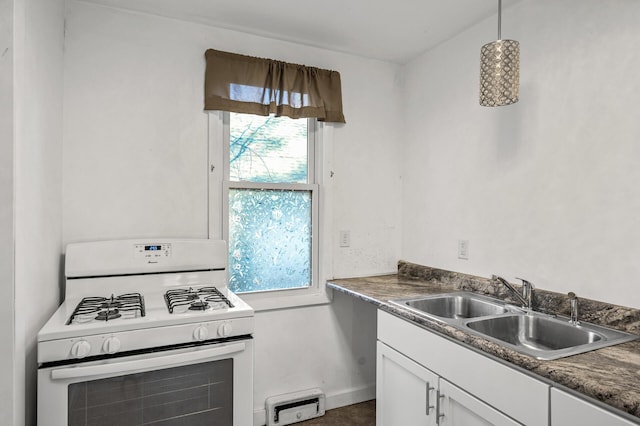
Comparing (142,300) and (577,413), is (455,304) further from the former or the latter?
(142,300)

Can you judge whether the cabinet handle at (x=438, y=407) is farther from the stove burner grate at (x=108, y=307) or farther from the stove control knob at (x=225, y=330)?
the stove burner grate at (x=108, y=307)

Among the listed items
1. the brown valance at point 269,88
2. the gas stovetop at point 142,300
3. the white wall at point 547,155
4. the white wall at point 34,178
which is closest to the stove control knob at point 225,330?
the gas stovetop at point 142,300

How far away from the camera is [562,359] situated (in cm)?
123

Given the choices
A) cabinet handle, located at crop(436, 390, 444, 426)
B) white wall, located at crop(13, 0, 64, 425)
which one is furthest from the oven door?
cabinet handle, located at crop(436, 390, 444, 426)

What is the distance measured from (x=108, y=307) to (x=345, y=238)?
58.4 inches

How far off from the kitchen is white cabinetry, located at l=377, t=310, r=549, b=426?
66cm

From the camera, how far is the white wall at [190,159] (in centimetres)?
200

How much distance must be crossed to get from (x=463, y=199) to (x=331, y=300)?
3.53 feet

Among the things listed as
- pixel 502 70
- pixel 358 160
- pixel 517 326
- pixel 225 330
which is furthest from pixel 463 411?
pixel 358 160

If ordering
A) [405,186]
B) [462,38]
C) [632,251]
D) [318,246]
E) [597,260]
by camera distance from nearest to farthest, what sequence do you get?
[632,251]
[597,260]
[462,38]
[318,246]
[405,186]

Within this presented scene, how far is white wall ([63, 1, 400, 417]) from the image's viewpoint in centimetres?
200

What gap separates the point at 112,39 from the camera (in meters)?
2.04

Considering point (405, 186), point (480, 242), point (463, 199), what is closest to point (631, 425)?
point (480, 242)

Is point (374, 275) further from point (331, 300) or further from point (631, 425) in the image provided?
point (631, 425)
